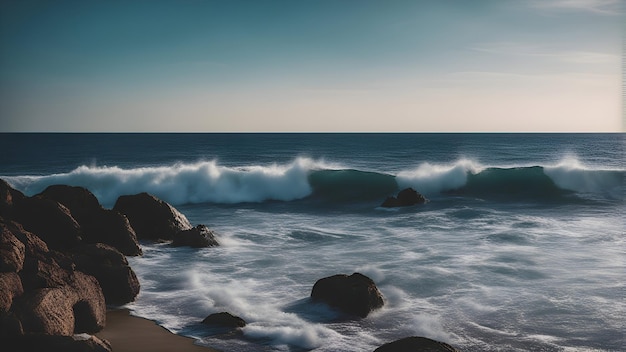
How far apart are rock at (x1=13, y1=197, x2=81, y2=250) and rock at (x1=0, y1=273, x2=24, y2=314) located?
374 centimetres

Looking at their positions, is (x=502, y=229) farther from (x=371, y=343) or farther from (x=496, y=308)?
(x=371, y=343)

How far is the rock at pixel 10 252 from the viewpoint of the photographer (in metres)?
6.59

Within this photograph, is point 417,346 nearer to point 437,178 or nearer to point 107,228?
point 107,228

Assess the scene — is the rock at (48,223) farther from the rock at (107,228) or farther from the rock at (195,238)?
the rock at (195,238)

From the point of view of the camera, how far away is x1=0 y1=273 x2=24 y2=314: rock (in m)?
5.97

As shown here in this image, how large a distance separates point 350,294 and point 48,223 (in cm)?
598

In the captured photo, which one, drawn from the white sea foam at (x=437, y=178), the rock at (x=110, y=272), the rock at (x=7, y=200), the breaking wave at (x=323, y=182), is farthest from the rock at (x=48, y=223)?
the white sea foam at (x=437, y=178)

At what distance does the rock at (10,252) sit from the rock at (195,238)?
5.87m

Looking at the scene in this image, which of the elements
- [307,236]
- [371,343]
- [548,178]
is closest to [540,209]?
[548,178]

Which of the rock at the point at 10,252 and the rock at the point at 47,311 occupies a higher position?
the rock at the point at 10,252

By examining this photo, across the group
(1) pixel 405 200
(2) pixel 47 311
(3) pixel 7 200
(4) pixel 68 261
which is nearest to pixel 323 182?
(1) pixel 405 200

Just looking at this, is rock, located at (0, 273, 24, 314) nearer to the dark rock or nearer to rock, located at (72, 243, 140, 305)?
the dark rock

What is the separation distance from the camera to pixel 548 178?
88.0 feet

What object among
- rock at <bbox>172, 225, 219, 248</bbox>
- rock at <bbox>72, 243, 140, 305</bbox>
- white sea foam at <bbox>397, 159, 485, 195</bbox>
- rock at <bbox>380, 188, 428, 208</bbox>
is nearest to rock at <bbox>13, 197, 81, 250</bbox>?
rock at <bbox>72, 243, 140, 305</bbox>
